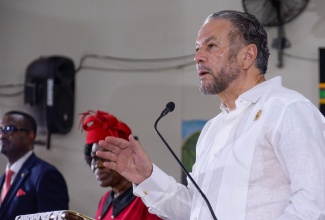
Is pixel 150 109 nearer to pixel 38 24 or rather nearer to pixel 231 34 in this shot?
pixel 38 24

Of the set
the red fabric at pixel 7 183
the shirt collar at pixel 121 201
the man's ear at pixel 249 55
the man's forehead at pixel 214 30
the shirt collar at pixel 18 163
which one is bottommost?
the red fabric at pixel 7 183

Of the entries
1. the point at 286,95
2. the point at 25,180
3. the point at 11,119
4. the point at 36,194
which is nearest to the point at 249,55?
the point at 286,95

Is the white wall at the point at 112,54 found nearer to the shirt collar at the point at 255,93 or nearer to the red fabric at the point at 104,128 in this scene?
the red fabric at the point at 104,128

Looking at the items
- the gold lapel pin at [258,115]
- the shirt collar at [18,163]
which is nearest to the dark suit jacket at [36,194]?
the shirt collar at [18,163]

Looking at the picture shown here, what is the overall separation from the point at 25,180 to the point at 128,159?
6.04 feet

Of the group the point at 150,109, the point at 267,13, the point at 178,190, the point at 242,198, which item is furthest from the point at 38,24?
the point at 242,198

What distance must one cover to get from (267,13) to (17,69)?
6.63 ft

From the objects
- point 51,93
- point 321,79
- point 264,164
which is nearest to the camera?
point 264,164

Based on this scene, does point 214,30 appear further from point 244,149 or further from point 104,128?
point 104,128

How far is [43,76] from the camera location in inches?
189

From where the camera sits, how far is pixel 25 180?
12.3ft

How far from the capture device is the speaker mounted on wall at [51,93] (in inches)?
189

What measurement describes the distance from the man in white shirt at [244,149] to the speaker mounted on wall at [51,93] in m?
2.75

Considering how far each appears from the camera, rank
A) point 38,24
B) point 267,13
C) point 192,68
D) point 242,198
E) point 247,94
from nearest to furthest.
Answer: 1. point 242,198
2. point 247,94
3. point 267,13
4. point 192,68
5. point 38,24
